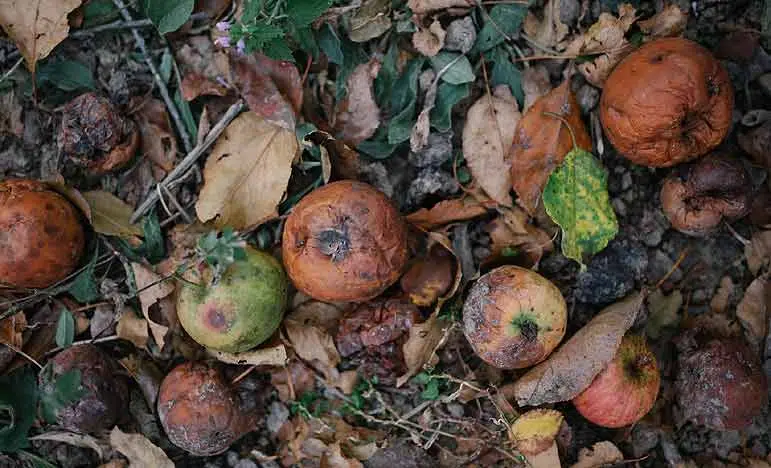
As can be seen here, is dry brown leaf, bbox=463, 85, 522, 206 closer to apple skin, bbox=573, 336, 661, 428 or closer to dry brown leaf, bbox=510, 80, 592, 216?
dry brown leaf, bbox=510, 80, 592, 216

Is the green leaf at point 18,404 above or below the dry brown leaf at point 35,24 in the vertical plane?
below

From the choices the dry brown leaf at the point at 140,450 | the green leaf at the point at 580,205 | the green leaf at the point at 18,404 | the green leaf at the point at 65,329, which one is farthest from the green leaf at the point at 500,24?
the green leaf at the point at 18,404

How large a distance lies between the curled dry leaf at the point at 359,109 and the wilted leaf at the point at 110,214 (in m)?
1.00

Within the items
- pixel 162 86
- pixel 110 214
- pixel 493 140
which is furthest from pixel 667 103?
pixel 110 214

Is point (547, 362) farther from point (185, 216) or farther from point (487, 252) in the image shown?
point (185, 216)

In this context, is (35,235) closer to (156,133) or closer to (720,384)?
(156,133)

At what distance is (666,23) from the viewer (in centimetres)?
322

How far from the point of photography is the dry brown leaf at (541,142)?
3250 millimetres

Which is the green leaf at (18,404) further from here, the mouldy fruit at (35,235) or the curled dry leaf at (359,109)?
the curled dry leaf at (359,109)

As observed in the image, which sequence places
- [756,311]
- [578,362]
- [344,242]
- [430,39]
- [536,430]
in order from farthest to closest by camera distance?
[756,311]
[430,39]
[536,430]
[578,362]
[344,242]

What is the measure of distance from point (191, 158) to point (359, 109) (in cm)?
77

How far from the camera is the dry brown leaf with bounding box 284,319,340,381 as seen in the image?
333 cm

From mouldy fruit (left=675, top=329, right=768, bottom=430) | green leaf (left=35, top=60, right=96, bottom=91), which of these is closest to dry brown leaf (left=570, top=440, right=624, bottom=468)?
mouldy fruit (left=675, top=329, right=768, bottom=430)

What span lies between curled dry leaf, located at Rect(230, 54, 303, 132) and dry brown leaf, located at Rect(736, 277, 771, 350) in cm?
214
